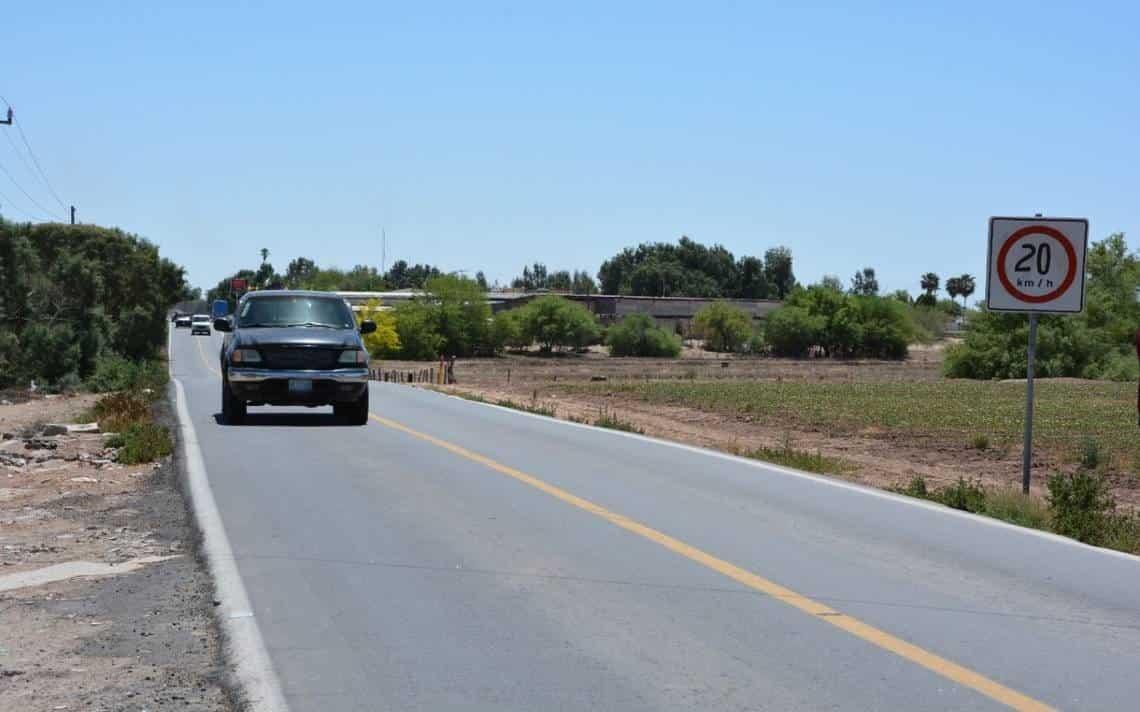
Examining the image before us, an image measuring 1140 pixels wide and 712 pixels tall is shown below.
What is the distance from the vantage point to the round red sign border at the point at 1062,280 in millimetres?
13461

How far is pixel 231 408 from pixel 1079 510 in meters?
13.4

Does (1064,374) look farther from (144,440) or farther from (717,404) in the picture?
(144,440)

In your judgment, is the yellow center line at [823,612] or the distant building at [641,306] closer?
the yellow center line at [823,612]

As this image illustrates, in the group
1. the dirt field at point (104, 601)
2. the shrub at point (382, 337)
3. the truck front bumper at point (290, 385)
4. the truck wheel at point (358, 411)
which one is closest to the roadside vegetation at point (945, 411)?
the truck wheel at point (358, 411)

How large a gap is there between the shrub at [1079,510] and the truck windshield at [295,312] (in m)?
12.6

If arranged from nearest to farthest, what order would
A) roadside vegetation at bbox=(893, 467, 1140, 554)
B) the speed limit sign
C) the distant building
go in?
roadside vegetation at bbox=(893, 467, 1140, 554) < the speed limit sign < the distant building

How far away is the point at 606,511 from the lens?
11984mm

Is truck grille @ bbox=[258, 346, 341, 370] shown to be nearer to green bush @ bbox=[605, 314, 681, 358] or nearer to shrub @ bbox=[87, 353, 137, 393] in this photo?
shrub @ bbox=[87, 353, 137, 393]

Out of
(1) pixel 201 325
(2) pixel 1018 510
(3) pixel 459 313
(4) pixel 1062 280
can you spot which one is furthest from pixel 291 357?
(1) pixel 201 325

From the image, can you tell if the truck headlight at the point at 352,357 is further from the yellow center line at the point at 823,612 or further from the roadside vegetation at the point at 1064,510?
the roadside vegetation at the point at 1064,510

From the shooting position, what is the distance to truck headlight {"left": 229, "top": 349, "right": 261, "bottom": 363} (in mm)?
20078

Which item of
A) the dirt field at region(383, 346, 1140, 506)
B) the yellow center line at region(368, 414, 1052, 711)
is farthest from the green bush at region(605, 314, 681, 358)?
the yellow center line at region(368, 414, 1052, 711)

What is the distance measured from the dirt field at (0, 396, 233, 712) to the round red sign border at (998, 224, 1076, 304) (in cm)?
841

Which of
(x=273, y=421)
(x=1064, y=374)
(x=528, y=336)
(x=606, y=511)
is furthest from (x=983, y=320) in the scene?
(x=606, y=511)
